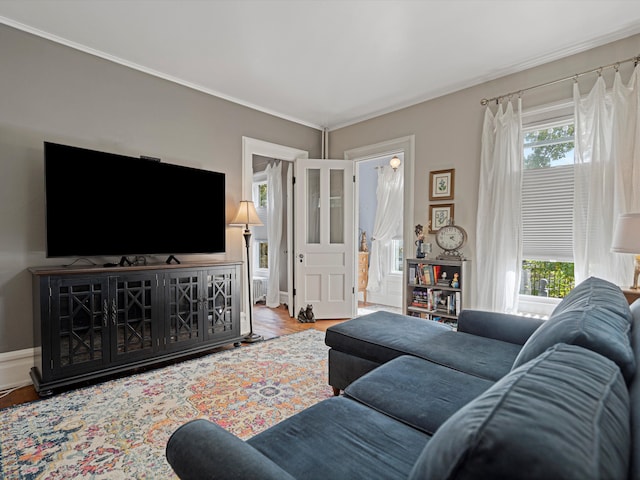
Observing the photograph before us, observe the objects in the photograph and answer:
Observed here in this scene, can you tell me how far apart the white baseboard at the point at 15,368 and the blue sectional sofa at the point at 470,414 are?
255 centimetres

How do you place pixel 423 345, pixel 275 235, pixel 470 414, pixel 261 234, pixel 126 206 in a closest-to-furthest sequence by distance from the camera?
pixel 470 414
pixel 423 345
pixel 126 206
pixel 275 235
pixel 261 234

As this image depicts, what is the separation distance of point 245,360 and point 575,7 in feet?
12.7

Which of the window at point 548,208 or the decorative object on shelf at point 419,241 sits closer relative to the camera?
the window at point 548,208

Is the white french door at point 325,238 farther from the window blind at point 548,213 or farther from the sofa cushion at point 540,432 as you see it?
the sofa cushion at point 540,432

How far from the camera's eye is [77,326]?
2500 millimetres

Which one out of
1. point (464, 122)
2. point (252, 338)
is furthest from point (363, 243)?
point (252, 338)

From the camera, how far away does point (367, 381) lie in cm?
155

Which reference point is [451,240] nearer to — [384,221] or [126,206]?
[384,221]

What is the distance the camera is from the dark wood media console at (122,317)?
2389 millimetres

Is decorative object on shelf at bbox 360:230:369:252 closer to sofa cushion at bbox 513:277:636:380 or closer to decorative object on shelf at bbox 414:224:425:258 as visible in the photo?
decorative object on shelf at bbox 414:224:425:258

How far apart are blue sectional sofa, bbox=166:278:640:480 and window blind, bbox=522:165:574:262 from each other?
135 centimetres

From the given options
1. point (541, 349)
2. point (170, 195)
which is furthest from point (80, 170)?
point (541, 349)

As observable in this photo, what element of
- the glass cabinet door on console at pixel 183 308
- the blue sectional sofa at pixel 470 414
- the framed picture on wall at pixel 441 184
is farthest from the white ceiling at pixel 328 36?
the blue sectional sofa at pixel 470 414

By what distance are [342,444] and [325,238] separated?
3.74m
